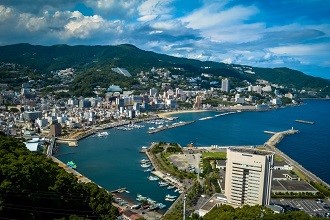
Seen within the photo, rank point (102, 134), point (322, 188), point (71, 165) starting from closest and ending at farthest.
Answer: point (322, 188) < point (71, 165) < point (102, 134)

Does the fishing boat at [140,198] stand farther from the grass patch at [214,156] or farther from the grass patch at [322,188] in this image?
the grass patch at [322,188]

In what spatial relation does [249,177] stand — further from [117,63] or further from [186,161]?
[117,63]

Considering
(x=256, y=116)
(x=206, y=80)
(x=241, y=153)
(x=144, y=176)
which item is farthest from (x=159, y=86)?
(x=241, y=153)

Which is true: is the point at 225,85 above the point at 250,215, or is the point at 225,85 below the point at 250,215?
above

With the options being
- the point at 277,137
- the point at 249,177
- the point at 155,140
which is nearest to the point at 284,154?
the point at 277,137

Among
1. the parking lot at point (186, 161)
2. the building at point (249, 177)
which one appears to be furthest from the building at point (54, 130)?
the building at point (249, 177)

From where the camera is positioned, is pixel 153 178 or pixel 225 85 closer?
pixel 153 178

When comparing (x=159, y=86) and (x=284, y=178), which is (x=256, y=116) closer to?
(x=159, y=86)
